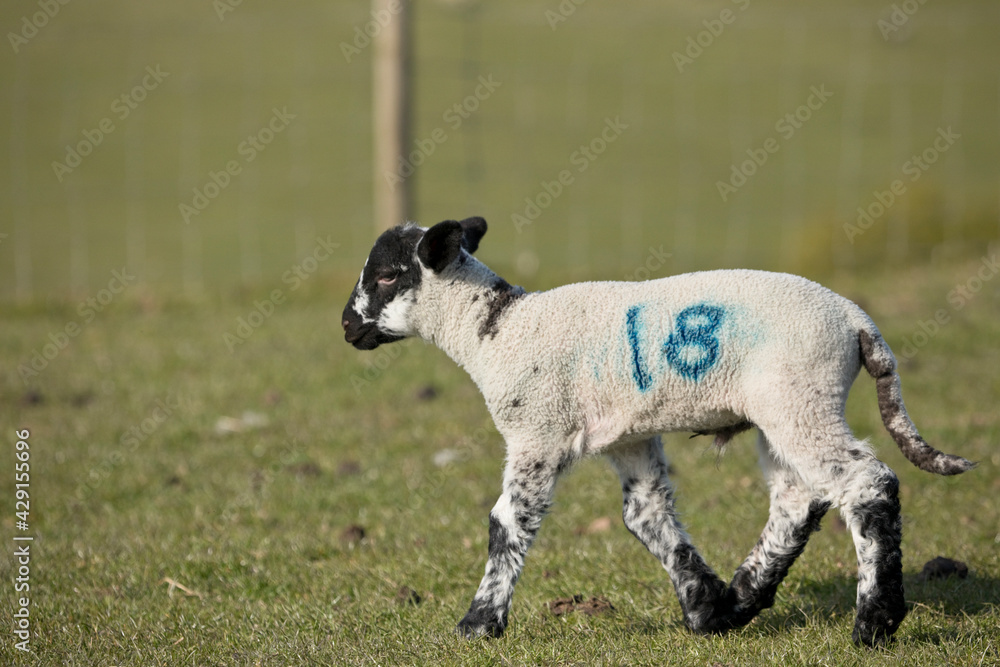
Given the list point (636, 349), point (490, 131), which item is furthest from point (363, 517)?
point (490, 131)

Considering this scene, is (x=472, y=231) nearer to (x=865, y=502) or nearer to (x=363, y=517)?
(x=865, y=502)

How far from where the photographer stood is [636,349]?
4.43 metres

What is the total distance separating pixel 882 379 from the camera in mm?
4297

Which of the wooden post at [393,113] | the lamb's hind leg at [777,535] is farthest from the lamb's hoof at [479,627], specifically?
the wooden post at [393,113]

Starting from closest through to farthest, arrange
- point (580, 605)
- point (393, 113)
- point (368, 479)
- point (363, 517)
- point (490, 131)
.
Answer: point (580, 605), point (363, 517), point (368, 479), point (393, 113), point (490, 131)

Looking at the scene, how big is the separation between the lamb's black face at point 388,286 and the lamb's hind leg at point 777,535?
165cm

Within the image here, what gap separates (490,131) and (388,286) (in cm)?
2916

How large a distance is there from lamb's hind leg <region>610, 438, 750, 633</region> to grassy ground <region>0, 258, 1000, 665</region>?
0.36 ft

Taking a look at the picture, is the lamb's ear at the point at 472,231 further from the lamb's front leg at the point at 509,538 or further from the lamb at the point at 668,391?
the lamb's front leg at the point at 509,538

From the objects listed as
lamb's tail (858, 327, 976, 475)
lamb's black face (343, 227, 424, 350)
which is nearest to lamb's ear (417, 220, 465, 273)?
lamb's black face (343, 227, 424, 350)

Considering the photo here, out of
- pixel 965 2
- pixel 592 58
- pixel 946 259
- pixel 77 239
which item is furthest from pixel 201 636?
pixel 965 2

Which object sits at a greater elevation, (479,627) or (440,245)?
(440,245)

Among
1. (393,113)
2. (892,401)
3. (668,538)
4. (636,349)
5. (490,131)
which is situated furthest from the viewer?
(490,131)

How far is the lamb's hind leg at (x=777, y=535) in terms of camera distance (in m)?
4.55
